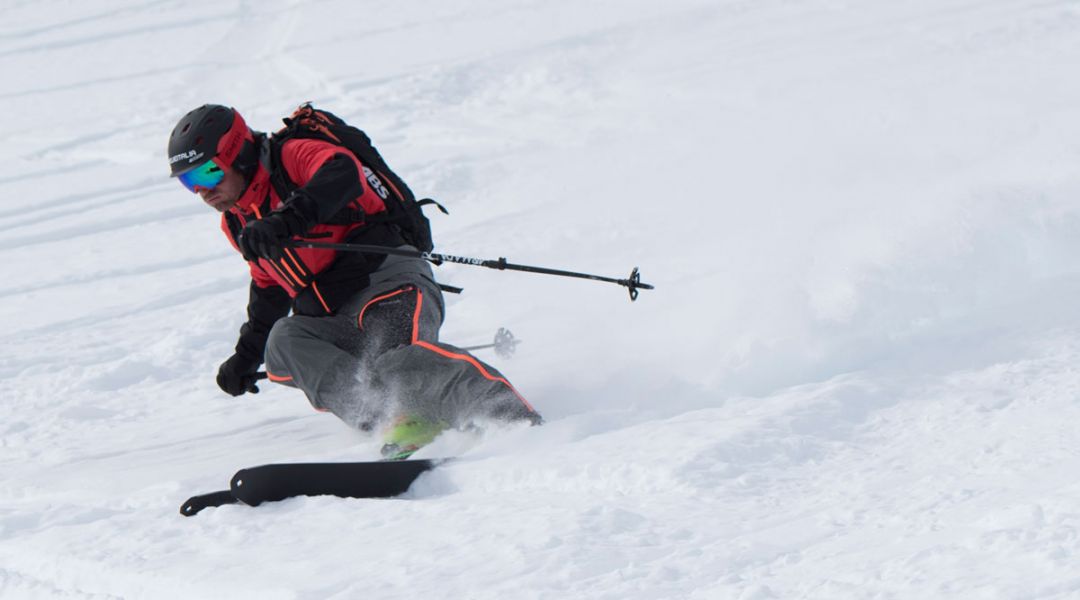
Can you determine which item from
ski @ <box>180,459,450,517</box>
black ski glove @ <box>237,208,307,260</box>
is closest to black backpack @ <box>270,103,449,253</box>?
black ski glove @ <box>237,208,307,260</box>

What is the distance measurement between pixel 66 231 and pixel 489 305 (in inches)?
168

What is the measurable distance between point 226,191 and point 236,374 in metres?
0.82

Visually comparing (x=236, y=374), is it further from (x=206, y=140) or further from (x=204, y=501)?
(x=204, y=501)

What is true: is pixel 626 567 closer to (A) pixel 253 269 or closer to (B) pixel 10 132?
(A) pixel 253 269

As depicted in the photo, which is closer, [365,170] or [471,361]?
[471,361]

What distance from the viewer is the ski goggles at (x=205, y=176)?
4320 mm

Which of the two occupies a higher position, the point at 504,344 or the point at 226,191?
the point at 226,191

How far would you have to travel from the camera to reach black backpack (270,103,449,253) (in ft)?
14.7

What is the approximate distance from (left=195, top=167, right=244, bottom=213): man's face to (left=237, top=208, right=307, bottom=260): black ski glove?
365 mm

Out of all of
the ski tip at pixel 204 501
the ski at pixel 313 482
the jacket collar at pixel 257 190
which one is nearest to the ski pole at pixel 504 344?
the jacket collar at pixel 257 190

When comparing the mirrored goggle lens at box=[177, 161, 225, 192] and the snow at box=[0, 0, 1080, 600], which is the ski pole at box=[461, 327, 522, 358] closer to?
the snow at box=[0, 0, 1080, 600]

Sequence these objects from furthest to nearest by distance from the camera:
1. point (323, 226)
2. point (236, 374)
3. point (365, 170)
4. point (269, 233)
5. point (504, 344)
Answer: point (504, 344) < point (236, 374) < point (365, 170) < point (323, 226) < point (269, 233)

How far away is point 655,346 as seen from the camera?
4.94 metres

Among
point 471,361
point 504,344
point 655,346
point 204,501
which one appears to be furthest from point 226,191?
point 655,346
